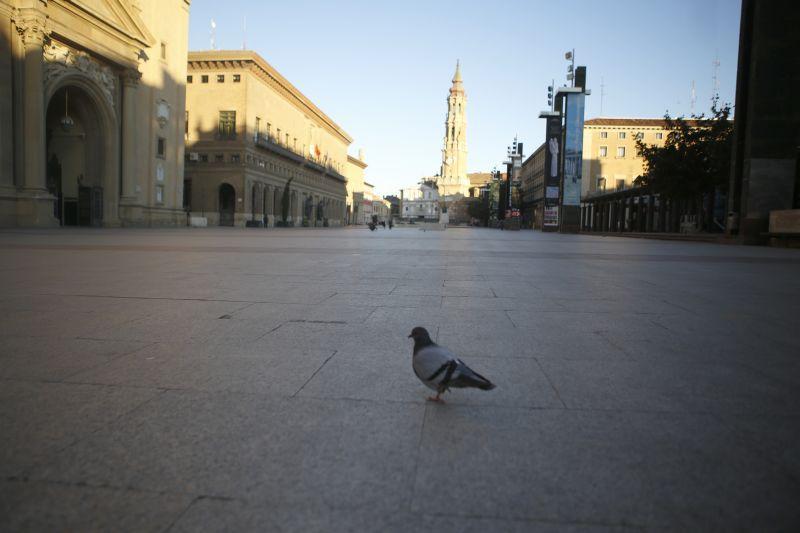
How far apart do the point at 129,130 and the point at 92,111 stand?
244cm

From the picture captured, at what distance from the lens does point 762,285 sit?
8773mm

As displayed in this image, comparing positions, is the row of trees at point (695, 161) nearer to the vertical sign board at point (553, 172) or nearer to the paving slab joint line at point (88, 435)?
the vertical sign board at point (553, 172)

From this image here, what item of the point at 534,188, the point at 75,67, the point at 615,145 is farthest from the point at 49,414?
the point at 534,188

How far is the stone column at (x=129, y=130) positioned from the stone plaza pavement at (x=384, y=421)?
114ft

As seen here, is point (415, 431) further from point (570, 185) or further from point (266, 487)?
point (570, 185)

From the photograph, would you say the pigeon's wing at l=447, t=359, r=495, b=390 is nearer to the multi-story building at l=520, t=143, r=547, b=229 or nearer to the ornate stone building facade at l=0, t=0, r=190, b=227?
the ornate stone building facade at l=0, t=0, r=190, b=227

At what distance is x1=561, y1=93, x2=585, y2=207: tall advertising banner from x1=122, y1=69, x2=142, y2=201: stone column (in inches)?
1437

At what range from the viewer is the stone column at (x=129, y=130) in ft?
120

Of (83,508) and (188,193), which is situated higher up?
(188,193)

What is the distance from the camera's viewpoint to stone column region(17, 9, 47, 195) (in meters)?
27.7

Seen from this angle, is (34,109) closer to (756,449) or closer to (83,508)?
(83,508)

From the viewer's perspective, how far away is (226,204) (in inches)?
2387

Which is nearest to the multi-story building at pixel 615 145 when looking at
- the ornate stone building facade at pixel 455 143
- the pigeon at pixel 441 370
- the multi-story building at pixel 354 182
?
the multi-story building at pixel 354 182

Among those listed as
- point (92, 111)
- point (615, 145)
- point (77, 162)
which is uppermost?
point (615, 145)
